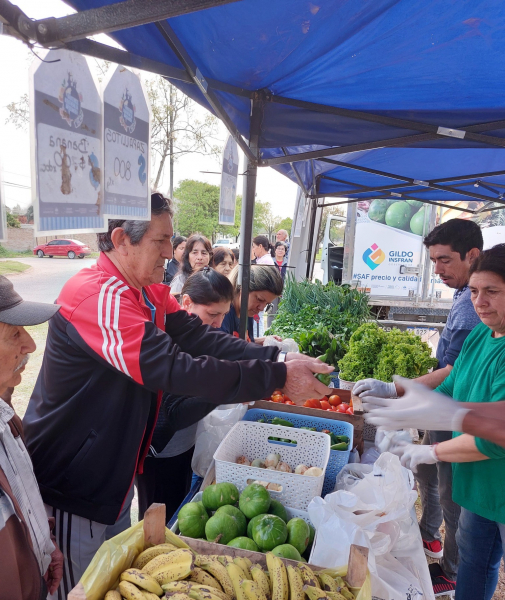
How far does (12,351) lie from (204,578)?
101 centimetres

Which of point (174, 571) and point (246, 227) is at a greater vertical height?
point (246, 227)

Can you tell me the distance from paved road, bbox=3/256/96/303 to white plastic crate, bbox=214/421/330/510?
10.4 meters

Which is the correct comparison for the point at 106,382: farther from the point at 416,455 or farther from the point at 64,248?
the point at 64,248

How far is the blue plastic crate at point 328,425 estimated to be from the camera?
2.19 meters

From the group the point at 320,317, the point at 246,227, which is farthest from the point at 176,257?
the point at 246,227

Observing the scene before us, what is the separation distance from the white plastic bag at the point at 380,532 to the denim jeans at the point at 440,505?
3.52ft

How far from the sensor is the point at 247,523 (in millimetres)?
1708

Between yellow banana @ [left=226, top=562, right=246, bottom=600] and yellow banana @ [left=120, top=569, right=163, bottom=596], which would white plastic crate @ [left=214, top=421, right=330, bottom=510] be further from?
yellow banana @ [left=120, top=569, right=163, bottom=596]

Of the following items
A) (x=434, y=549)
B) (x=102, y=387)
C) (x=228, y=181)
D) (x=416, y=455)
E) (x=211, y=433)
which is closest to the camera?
(x=102, y=387)

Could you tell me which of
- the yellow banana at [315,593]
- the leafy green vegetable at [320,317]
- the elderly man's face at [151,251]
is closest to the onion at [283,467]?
the yellow banana at [315,593]

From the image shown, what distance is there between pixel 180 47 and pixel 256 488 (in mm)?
2008

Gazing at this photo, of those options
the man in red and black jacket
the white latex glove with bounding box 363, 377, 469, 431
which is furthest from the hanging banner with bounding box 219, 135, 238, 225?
the white latex glove with bounding box 363, 377, 469, 431

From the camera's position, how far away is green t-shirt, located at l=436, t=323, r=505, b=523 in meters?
1.92

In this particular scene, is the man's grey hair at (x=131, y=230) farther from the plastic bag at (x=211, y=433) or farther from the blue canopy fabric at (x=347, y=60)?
the plastic bag at (x=211, y=433)
